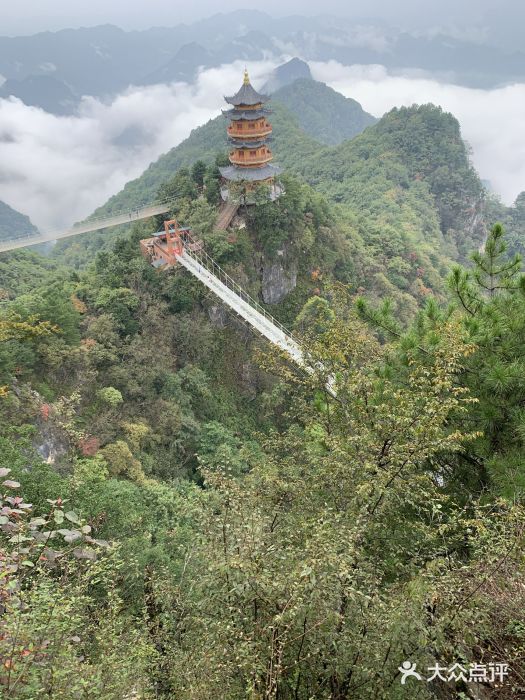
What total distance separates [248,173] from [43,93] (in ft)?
552

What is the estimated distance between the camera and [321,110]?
335 ft

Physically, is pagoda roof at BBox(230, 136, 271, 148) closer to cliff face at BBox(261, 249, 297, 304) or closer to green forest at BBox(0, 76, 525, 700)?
cliff face at BBox(261, 249, 297, 304)

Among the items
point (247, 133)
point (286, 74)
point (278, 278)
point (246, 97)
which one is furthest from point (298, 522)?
point (286, 74)

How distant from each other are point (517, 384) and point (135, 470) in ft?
36.5

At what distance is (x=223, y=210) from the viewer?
22922 millimetres

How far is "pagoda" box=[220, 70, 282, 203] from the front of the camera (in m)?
23.2

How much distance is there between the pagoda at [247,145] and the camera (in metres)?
23.2

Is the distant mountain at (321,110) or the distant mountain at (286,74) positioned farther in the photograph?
the distant mountain at (286,74)

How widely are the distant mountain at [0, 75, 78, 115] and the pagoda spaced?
521 ft

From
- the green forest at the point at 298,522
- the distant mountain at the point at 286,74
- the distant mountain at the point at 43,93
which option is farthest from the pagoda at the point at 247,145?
the distant mountain at the point at 43,93

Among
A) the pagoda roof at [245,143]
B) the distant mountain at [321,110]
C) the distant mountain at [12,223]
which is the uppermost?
the distant mountain at [321,110]

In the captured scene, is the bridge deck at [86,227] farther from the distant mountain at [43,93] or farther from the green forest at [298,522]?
the distant mountain at [43,93]

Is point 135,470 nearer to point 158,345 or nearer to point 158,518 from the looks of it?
point 158,518

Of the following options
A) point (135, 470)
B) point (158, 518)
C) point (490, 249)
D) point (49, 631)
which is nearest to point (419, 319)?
point (490, 249)
